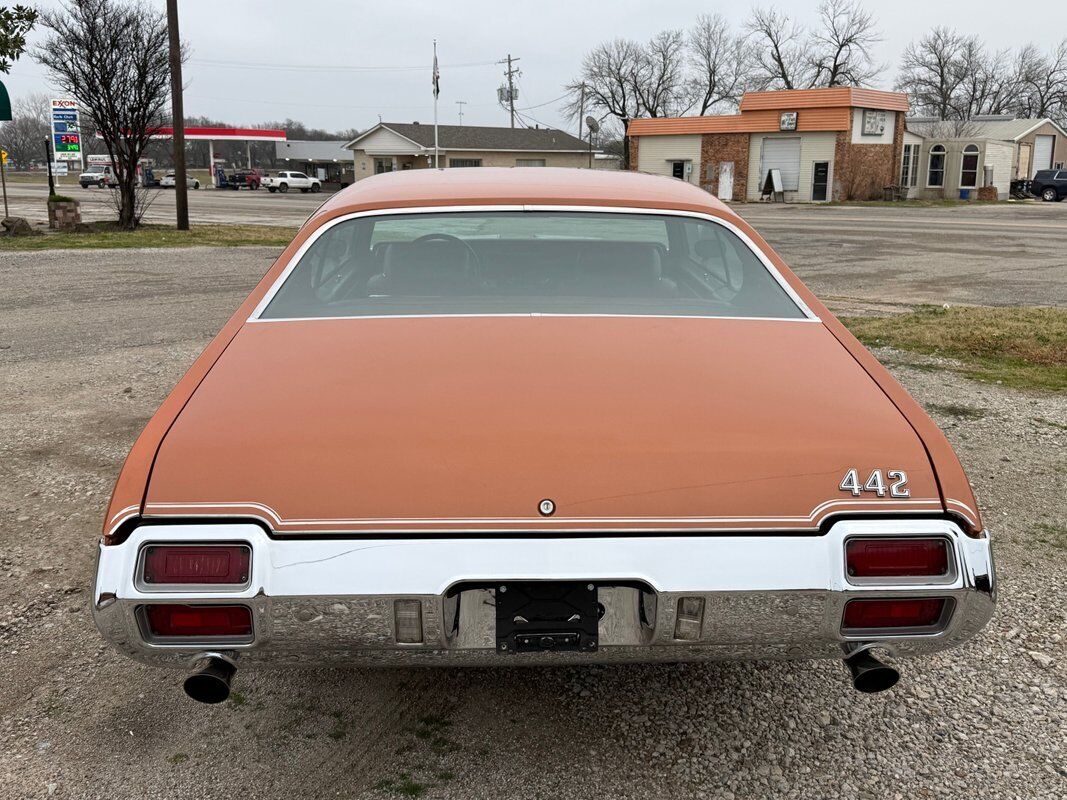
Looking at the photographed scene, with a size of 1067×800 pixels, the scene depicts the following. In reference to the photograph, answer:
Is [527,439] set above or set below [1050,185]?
below

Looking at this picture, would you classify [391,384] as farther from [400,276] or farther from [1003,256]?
[1003,256]

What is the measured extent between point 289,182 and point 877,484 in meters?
65.3

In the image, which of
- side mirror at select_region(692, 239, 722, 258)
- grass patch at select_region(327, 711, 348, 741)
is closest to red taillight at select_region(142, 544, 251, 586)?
grass patch at select_region(327, 711, 348, 741)

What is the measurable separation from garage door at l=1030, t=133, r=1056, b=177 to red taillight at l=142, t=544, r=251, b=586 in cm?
6298

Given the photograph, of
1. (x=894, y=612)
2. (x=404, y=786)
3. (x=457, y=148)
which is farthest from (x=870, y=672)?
(x=457, y=148)

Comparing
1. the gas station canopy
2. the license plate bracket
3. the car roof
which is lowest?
the license plate bracket

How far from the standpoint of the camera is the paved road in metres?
12.2

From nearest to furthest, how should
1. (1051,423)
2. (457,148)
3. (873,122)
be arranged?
(1051,423), (873,122), (457,148)

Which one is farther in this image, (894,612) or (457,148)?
(457,148)

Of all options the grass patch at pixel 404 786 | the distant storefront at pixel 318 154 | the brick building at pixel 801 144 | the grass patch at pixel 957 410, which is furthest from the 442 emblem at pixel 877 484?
the distant storefront at pixel 318 154

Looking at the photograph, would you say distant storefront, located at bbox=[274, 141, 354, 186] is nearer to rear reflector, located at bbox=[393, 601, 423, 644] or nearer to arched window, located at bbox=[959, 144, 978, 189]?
arched window, located at bbox=[959, 144, 978, 189]

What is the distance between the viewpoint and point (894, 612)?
207 cm

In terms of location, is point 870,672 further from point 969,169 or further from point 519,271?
point 969,169

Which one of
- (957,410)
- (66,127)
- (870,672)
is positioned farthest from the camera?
(66,127)
